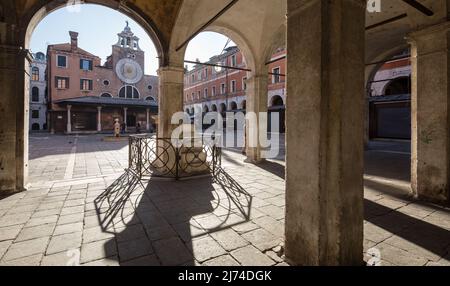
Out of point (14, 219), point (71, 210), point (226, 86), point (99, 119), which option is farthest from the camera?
point (226, 86)

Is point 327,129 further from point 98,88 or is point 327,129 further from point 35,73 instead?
point 35,73

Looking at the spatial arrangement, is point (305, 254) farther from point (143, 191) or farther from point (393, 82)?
point (393, 82)

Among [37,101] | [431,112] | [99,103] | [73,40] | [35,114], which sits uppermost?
[73,40]

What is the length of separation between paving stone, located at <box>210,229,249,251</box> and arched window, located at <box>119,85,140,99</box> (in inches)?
1336

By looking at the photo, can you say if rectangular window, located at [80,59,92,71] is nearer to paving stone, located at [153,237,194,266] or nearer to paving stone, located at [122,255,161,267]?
paving stone, located at [153,237,194,266]

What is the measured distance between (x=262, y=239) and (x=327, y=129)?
1598mm

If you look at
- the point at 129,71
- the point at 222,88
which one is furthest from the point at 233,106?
the point at 129,71

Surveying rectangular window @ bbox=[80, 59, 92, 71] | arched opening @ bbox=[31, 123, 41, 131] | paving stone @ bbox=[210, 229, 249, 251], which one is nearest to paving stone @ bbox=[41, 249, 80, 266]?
paving stone @ bbox=[210, 229, 249, 251]

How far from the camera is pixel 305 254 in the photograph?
215cm

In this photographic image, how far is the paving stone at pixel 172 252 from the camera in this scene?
2303 millimetres

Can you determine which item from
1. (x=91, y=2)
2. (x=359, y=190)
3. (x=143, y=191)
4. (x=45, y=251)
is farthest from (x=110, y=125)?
(x=359, y=190)

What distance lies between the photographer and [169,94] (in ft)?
20.9

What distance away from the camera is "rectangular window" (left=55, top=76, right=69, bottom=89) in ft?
88.0
